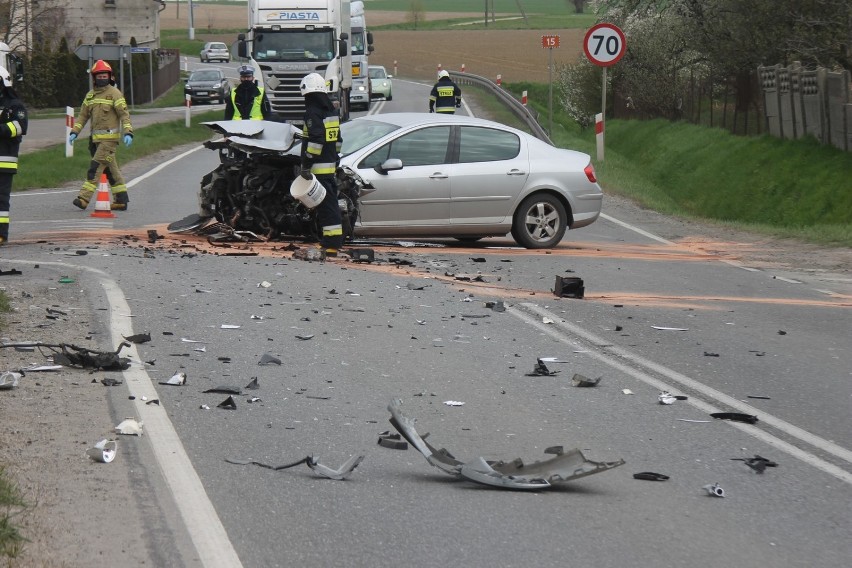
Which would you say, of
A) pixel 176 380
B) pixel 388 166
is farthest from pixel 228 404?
pixel 388 166

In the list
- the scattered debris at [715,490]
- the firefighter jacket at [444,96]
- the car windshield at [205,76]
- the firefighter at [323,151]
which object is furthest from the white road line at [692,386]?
the car windshield at [205,76]

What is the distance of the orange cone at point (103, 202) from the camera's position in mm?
17156

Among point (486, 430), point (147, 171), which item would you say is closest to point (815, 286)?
point (486, 430)

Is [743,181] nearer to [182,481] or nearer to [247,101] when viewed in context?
[247,101]

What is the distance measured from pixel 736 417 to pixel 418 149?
8017 mm

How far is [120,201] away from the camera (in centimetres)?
1839

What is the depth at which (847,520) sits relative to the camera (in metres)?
5.49

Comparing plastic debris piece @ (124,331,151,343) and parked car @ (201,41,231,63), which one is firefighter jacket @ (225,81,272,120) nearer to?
plastic debris piece @ (124,331,151,343)

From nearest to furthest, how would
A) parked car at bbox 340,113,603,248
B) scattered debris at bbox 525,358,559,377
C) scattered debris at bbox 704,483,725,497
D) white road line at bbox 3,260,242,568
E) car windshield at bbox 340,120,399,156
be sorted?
1. white road line at bbox 3,260,242,568
2. scattered debris at bbox 704,483,725,497
3. scattered debris at bbox 525,358,559,377
4. parked car at bbox 340,113,603,248
5. car windshield at bbox 340,120,399,156

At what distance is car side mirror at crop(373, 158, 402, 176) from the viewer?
47.2 feet

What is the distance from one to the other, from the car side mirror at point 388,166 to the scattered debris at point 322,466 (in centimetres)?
843

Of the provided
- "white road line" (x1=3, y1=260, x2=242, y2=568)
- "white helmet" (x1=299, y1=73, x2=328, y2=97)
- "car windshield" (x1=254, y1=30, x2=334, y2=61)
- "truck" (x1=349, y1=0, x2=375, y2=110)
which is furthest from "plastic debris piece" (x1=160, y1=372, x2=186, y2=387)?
"truck" (x1=349, y1=0, x2=375, y2=110)

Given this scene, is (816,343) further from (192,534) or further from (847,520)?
(192,534)

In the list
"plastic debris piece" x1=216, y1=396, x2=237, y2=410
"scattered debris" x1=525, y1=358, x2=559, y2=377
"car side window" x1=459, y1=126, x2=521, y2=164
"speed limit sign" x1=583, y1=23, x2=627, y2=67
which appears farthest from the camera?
"speed limit sign" x1=583, y1=23, x2=627, y2=67
